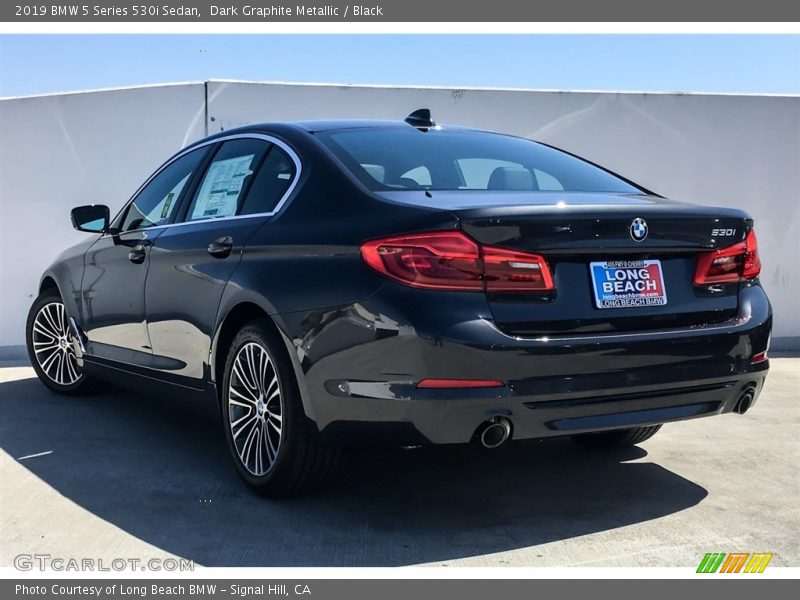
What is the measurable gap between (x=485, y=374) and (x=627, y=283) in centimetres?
65

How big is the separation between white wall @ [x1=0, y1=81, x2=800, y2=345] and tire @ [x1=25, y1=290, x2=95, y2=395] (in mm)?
2217

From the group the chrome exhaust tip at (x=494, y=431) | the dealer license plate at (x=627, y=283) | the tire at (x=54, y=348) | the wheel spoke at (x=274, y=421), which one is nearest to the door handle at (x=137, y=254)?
the tire at (x=54, y=348)

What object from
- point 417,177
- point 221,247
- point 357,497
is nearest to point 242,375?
point 221,247

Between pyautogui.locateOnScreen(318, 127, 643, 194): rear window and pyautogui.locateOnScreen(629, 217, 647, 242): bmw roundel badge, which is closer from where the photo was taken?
pyautogui.locateOnScreen(629, 217, 647, 242): bmw roundel badge

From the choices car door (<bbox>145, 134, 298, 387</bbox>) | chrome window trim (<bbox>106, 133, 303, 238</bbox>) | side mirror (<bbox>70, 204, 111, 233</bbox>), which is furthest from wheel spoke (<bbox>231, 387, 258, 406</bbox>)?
side mirror (<bbox>70, 204, 111, 233</bbox>)

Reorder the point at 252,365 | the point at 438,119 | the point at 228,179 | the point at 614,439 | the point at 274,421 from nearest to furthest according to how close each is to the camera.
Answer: the point at 274,421
the point at 252,365
the point at 228,179
the point at 614,439
the point at 438,119

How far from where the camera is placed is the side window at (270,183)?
3955 millimetres

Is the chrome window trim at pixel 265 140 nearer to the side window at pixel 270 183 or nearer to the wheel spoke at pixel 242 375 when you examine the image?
the side window at pixel 270 183

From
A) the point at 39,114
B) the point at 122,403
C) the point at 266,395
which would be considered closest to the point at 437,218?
the point at 266,395

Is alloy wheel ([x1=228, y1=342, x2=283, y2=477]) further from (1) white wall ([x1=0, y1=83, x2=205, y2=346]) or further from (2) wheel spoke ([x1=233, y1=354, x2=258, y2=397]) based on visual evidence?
(1) white wall ([x1=0, y1=83, x2=205, y2=346])

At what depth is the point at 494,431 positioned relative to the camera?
10.4 feet

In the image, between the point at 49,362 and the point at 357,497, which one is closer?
the point at 357,497

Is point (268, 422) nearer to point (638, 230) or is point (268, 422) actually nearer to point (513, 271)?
point (513, 271)

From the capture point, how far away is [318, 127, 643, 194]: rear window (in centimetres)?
375
